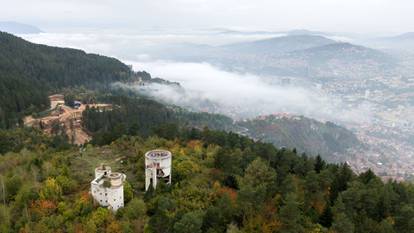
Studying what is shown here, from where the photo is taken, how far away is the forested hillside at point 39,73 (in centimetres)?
9598

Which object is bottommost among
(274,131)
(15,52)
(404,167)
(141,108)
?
(404,167)

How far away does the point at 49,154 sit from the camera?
5809cm

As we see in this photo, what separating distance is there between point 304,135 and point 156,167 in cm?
13718

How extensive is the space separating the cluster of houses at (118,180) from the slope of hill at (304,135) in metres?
109

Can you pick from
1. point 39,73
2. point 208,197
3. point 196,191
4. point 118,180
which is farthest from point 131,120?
point 39,73

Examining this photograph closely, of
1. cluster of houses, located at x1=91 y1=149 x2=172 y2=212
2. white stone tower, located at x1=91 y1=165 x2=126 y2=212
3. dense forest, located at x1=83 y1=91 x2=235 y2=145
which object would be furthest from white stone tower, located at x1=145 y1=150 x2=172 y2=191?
dense forest, located at x1=83 y1=91 x2=235 y2=145

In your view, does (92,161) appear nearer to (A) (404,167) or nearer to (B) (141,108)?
(B) (141,108)

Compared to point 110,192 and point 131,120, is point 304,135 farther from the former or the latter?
point 110,192

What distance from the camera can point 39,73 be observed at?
14512cm

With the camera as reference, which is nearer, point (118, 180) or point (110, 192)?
point (110, 192)

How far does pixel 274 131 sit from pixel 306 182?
120 metres

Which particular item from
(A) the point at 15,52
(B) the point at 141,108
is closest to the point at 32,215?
(B) the point at 141,108

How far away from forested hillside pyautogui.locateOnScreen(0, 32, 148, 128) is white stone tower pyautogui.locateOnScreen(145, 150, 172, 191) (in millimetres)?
50609

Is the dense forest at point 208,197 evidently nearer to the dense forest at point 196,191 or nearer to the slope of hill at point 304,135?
the dense forest at point 196,191
